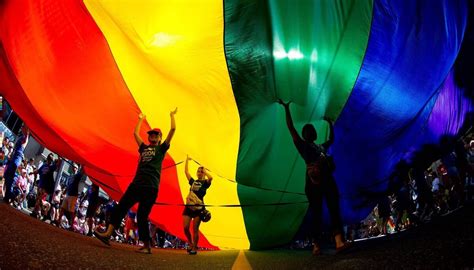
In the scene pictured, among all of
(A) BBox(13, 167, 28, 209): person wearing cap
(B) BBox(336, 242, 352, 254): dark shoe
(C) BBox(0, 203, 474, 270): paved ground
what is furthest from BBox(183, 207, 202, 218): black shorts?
(A) BBox(13, 167, 28, 209): person wearing cap

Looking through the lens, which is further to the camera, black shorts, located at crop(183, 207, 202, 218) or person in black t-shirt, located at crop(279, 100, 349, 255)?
black shorts, located at crop(183, 207, 202, 218)

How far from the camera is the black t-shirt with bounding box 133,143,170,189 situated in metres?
3.65

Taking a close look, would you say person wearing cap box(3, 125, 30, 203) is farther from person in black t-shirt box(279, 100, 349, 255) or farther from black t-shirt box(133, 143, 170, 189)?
person in black t-shirt box(279, 100, 349, 255)

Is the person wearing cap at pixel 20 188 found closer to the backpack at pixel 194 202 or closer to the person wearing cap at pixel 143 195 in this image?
the backpack at pixel 194 202

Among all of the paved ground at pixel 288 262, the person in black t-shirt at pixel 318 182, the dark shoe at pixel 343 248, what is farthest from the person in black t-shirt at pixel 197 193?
the dark shoe at pixel 343 248

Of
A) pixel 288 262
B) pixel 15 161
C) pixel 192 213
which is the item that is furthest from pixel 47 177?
pixel 288 262

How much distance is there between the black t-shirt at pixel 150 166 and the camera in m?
3.65

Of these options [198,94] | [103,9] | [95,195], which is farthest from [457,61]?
[95,195]

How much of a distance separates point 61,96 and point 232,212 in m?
2.44

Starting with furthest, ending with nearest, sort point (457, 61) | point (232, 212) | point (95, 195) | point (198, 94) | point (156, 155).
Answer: point (95, 195)
point (232, 212)
point (457, 61)
point (198, 94)
point (156, 155)

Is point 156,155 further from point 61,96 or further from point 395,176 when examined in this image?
point 395,176

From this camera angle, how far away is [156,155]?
3725 millimetres

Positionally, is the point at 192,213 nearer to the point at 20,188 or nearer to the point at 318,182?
the point at 318,182

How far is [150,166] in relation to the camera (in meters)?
3.69
